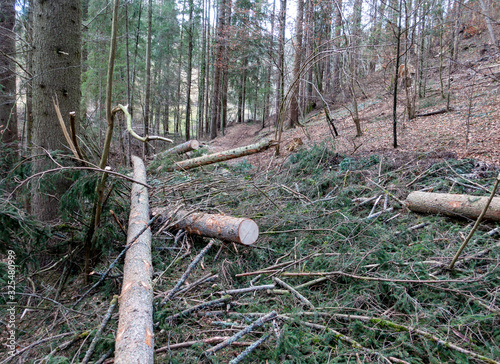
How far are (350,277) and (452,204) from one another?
7.70ft

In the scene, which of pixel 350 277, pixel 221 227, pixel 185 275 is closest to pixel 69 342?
pixel 185 275

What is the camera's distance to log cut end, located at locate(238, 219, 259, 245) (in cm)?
371

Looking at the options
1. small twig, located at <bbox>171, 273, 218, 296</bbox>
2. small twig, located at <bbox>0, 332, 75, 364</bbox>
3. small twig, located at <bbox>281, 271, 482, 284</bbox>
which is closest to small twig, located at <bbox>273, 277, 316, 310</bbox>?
small twig, located at <bbox>281, 271, 482, 284</bbox>

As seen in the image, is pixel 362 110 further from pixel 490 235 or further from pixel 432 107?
pixel 490 235

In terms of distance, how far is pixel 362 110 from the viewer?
1416 cm

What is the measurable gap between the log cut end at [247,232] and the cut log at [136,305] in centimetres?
113

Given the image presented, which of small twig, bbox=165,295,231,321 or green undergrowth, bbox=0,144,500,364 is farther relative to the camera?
small twig, bbox=165,295,231,321

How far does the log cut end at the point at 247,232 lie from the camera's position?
3.71 meters

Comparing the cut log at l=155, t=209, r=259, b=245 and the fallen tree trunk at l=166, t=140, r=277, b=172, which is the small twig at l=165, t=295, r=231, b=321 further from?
the fallen tree trunk at l=166, t=140, r=277, b=172

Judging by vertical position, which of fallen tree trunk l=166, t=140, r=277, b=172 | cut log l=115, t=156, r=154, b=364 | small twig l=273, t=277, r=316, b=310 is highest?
fallen tree trunk l=166, t=140, r=277, b=172

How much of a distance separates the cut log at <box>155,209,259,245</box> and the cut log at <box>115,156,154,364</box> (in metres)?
0.62

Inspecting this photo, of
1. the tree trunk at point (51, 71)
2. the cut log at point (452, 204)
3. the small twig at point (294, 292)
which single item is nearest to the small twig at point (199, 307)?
the small twig at point (294, 292)

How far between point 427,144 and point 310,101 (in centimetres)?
1131

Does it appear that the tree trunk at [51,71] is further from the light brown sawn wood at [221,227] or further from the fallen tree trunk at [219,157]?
the fallen tree trunk at [219,157]
